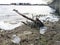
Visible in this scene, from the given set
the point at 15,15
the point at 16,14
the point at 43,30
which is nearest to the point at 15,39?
the point at 43,30

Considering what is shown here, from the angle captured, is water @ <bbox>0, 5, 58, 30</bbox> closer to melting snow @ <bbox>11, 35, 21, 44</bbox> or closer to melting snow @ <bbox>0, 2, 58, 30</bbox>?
melting snow @ <bbox>0, 2, 58, 30</bbox>

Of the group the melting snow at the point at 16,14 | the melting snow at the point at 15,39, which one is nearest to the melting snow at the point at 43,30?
the melting snow at the point at 15,39

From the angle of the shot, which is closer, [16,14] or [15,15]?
[15,15]

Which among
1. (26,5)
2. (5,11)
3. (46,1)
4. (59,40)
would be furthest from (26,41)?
(46,1)

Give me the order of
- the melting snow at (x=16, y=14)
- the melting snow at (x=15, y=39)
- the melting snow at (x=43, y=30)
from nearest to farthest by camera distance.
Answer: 1. the melting snow at (x=15, y=39)
2. the melting snow at (x=43, y=30)
3. the melting snow at (x=16, y=14)

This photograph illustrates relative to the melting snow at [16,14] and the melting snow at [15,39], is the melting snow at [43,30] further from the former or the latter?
the melting snow at [16,14]

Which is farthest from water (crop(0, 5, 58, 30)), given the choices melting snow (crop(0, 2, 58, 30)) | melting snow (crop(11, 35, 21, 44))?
melting snow (crop(11, 35, 21, 44))

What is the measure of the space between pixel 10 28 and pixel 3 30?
266mm

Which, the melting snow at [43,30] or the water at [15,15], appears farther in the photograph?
the water at [15,15]

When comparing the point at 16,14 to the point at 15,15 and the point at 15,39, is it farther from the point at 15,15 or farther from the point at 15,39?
the point at 15,39

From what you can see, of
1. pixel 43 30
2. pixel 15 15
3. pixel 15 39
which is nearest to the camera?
pixel 15 39

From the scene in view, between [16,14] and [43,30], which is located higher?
[43,30]

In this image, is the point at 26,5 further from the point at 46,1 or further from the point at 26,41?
the point at 26,41

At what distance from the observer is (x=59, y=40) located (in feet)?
12.6
